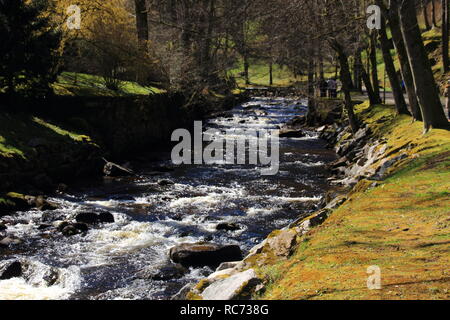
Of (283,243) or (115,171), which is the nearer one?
(283,243)

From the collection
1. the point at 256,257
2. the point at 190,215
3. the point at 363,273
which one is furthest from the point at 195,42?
the point at 190,215

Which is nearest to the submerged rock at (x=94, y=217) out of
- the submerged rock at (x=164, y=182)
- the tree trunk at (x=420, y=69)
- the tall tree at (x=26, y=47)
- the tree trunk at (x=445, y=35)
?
the submerged rock at (x=164, y=182)

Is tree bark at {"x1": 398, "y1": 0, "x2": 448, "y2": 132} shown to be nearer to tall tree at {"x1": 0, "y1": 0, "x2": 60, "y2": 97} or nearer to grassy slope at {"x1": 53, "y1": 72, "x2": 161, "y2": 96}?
tall tree at {"x1": 0, "y1": 0, "x2": 60, "y2": 97}

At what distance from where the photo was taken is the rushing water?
11.9m

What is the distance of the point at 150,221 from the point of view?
16797 mm

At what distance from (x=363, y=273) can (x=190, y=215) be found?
1083cm

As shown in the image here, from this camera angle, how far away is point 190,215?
17.5 metres

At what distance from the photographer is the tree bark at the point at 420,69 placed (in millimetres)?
16484

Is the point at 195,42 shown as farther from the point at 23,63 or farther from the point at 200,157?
the point at 200,157

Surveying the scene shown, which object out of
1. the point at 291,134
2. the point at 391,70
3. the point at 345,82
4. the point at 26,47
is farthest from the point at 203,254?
the point at 291,134

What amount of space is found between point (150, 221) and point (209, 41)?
8.02 meters

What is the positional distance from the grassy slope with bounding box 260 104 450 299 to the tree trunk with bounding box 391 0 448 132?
4528 millimetres

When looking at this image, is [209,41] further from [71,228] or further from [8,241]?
[8,241]

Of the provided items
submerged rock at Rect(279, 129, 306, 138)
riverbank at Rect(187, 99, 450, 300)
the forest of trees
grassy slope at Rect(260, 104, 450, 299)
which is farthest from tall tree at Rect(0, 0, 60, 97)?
submerged rock at Rect(279, 129, 306, 138)
